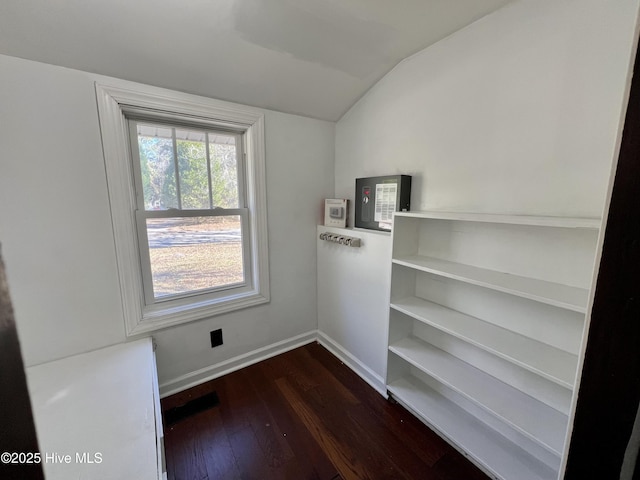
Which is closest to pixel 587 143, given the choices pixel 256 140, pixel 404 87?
pixel 404 87

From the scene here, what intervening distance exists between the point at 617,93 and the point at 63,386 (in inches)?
107

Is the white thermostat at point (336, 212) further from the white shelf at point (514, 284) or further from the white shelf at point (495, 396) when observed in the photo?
the white shelf at point (495, 396)

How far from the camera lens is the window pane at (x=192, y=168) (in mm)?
1772

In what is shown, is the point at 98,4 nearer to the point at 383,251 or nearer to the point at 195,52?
the point at 195,52

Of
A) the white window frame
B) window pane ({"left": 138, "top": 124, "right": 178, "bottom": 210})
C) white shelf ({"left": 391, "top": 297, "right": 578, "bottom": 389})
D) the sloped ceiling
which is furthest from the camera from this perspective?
window pane ({"left": 138, "top": 124, "right": 178, "bottom": 210})

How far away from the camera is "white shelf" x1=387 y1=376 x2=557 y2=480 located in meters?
1.25

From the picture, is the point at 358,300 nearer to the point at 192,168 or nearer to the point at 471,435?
the point at 471,435

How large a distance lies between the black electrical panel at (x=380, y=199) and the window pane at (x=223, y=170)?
0.96m

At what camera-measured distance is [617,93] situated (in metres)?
0.96

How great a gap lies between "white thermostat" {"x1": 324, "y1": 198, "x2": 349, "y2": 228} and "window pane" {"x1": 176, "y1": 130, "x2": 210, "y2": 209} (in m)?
0.96

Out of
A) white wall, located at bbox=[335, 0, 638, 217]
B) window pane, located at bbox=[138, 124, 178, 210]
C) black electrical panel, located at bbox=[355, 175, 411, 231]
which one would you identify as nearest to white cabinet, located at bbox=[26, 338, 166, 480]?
window pane, located at bbox=[138, 124, 178, 210]

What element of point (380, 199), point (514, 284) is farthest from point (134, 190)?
point (514, 284)

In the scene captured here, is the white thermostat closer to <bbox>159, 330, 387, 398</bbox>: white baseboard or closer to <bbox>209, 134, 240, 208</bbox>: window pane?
<bbox>209, 134, 240, 208</bbox>: window pane

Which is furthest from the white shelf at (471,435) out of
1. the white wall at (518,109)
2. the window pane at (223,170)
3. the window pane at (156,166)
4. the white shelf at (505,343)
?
the window pane at (156,166)
